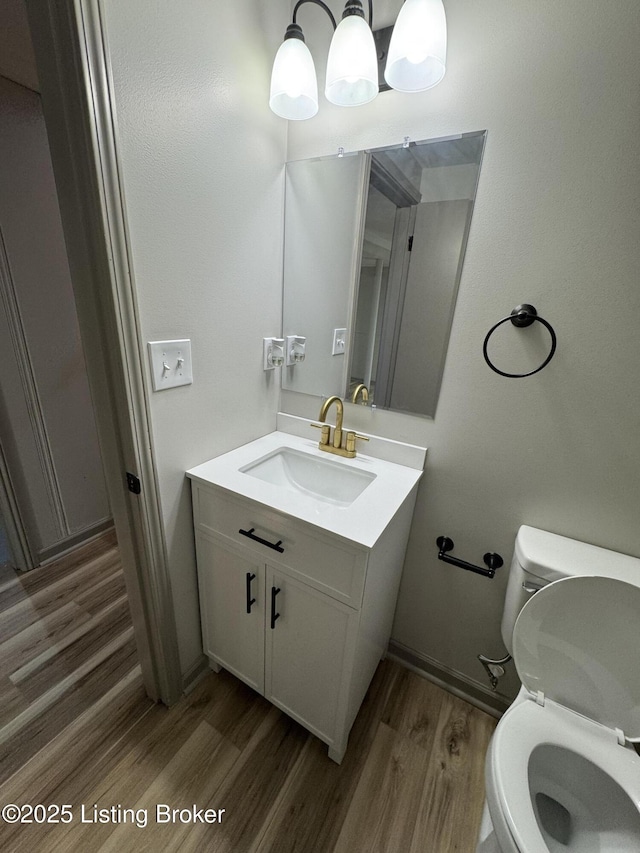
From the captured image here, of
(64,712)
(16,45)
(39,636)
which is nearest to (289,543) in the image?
(64,712)

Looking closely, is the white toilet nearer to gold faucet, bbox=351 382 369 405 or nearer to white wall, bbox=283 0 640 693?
white wall, bbox=283 0 640 693

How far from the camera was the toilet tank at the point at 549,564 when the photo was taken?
908 mm

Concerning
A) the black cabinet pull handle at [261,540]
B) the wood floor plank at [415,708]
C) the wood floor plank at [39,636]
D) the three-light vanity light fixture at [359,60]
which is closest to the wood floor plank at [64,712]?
the wood floor plank at [39,636]

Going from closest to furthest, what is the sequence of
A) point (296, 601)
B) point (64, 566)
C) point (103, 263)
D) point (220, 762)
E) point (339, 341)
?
point (103, 263) < point (296, 601) < point (220, 762) < point (339, 341) < point (64, 566)

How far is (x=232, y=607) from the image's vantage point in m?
1.15

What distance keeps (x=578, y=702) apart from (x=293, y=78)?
1850 millimetres

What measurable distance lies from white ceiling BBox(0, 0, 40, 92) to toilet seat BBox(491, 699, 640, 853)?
2.30 m

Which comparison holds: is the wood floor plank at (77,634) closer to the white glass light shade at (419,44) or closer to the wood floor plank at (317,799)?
the wood floor plank at (317,799)

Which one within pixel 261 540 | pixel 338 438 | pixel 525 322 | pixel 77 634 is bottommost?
pixel 77 634

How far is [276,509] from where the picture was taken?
0.92 meters

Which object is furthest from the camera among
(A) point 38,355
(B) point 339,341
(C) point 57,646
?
(A) point 38,355

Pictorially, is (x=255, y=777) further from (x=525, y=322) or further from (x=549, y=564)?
(x=525, y=322)

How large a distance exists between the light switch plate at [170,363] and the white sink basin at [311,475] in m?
0.36

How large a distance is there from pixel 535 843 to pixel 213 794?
0.88 m
